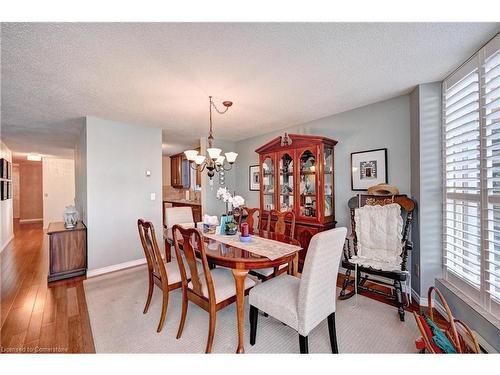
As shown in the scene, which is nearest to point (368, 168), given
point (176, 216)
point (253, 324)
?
point (253, 324)

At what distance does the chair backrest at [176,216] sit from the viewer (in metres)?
3.19

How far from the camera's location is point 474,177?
73.9 inches

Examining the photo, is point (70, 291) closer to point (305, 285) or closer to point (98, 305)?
point (98, 305)

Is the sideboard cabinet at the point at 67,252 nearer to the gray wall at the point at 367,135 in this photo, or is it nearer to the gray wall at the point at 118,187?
the gray wall at the point at 118,187

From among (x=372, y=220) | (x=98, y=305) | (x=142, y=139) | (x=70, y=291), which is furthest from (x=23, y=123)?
(x=372, y=220)

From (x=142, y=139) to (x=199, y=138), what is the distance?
49.5 inches

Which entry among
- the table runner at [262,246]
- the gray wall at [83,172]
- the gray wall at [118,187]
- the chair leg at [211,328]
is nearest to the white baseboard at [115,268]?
the gray wall at [118,187]

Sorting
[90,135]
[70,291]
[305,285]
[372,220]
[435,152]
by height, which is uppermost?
[90,135]

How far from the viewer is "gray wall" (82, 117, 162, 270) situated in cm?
333

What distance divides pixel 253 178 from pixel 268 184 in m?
0.83

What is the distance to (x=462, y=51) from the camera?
1.76 metres

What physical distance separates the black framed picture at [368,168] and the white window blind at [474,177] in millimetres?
654

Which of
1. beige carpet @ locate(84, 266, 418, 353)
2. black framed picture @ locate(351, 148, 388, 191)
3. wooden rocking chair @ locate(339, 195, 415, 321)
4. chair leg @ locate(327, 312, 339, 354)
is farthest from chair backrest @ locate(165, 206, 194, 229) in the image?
black framed picture @ locate(351, 148, 388, 191)

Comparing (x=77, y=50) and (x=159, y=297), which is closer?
(x=77, y=50)
